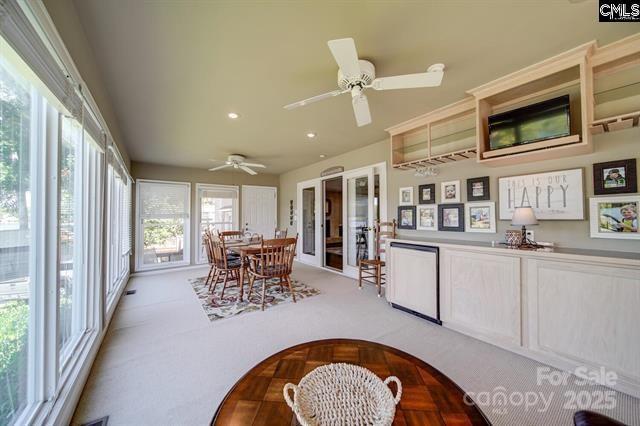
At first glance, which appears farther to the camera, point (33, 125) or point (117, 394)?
point (117, 394)

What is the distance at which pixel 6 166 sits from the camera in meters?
1.03

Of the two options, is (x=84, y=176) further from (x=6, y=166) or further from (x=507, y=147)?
(x=507, y=147)

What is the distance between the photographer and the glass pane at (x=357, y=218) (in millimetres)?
4391

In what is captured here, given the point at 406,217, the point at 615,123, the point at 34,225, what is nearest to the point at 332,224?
the point at 406,217

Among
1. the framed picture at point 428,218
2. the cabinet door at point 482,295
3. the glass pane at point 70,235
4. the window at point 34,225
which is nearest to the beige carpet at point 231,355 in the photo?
the cabinet door at point 482,295

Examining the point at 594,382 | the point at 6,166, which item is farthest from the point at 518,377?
the point at 6,166

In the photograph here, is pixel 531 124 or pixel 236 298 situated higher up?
pixel 531 124

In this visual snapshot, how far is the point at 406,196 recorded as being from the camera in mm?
3621

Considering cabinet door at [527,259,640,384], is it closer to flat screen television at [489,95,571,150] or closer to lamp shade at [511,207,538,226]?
lamp shade at [511,207,538,226]

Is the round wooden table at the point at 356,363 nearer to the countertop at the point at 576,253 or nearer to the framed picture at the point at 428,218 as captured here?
the countertop at the point at 576,253

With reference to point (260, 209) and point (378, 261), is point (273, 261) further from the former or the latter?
point (260, 209)

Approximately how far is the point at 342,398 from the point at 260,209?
6173 mm

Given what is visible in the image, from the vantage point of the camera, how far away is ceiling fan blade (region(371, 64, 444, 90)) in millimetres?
1609

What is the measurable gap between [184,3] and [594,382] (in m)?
3.85
